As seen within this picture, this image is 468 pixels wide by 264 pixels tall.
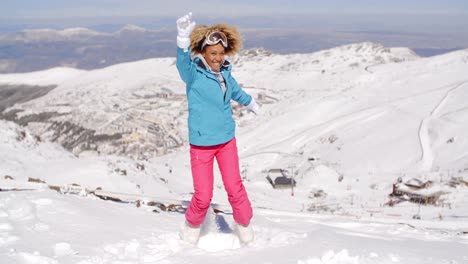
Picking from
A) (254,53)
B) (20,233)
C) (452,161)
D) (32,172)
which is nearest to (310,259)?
(20,233)

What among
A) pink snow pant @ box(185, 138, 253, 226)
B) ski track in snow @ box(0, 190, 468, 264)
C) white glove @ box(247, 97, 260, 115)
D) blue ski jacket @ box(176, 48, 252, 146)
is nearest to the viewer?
ski track in snow @ box(0, 190, 468, 264)

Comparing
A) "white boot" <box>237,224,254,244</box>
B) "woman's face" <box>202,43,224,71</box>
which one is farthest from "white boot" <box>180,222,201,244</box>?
"woman's face" <box>202,43,224,71</box>

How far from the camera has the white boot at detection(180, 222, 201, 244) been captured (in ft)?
15.3

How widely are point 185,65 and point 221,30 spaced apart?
62cm

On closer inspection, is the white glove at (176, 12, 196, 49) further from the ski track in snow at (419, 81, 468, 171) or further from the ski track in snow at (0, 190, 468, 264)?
the ski track in snow at (419, 81, 468, 171)

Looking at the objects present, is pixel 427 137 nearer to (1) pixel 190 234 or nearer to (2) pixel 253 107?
(2) pixel 253 107

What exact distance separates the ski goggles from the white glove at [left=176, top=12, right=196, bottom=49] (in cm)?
25

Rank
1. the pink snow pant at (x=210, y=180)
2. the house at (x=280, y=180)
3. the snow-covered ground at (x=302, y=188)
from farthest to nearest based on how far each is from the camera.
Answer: the house at (x=280, y=180)
the pink snow pant at (x=210, y=180)
the snow-covered ground at (x=302, y=188)

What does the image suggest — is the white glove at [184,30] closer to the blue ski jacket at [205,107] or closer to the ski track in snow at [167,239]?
the blue ski jacket at [205,107]

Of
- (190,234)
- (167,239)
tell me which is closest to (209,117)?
(190,234)

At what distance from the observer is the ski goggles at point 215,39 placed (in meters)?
4.53

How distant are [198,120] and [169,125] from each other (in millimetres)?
39226

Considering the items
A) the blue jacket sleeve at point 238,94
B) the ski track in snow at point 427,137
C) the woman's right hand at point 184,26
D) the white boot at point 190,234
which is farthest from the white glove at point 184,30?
the ski track in snow at point 427,137

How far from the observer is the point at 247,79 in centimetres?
6300
